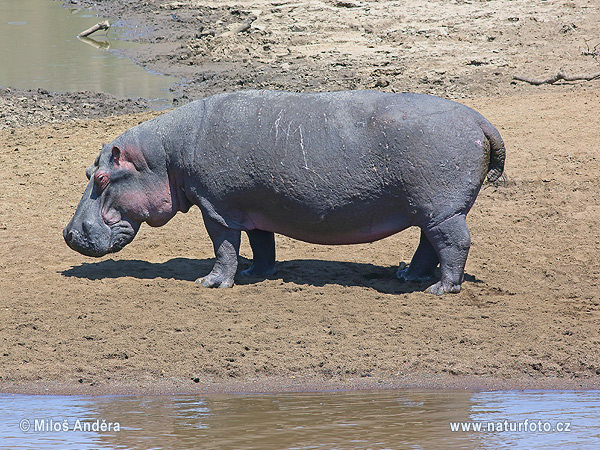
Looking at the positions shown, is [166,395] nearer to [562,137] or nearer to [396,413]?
[396,413]

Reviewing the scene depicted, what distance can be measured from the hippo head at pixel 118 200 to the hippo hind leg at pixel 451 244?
232cm

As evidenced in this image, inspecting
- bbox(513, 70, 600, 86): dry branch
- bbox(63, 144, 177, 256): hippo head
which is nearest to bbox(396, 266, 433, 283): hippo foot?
bbox(63, 144, 177, 256): hippo head

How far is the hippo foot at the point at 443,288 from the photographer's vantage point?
8172 millimetres

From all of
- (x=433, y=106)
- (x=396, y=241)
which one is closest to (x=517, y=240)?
(x=396, y=241)

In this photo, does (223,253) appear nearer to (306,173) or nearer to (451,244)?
(306,173)

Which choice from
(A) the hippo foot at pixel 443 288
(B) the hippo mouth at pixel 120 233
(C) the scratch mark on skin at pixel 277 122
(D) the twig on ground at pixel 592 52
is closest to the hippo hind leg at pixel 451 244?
(A) the hippo foot at pixel 443 288

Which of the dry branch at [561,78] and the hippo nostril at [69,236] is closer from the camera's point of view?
the hippo nostril at [69,236]

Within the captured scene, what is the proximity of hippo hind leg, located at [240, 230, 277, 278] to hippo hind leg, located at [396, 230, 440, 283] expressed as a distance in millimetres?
1191

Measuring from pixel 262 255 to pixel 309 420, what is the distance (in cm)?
287

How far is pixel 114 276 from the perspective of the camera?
8.90 meters

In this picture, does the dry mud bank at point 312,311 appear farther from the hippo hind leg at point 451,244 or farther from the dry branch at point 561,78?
the dry branch at point 561,78

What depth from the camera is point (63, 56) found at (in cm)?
2138

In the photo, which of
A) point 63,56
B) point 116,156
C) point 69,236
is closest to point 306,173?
point 116,156

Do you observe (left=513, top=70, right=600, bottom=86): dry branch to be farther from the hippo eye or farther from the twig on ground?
the hippo eye
